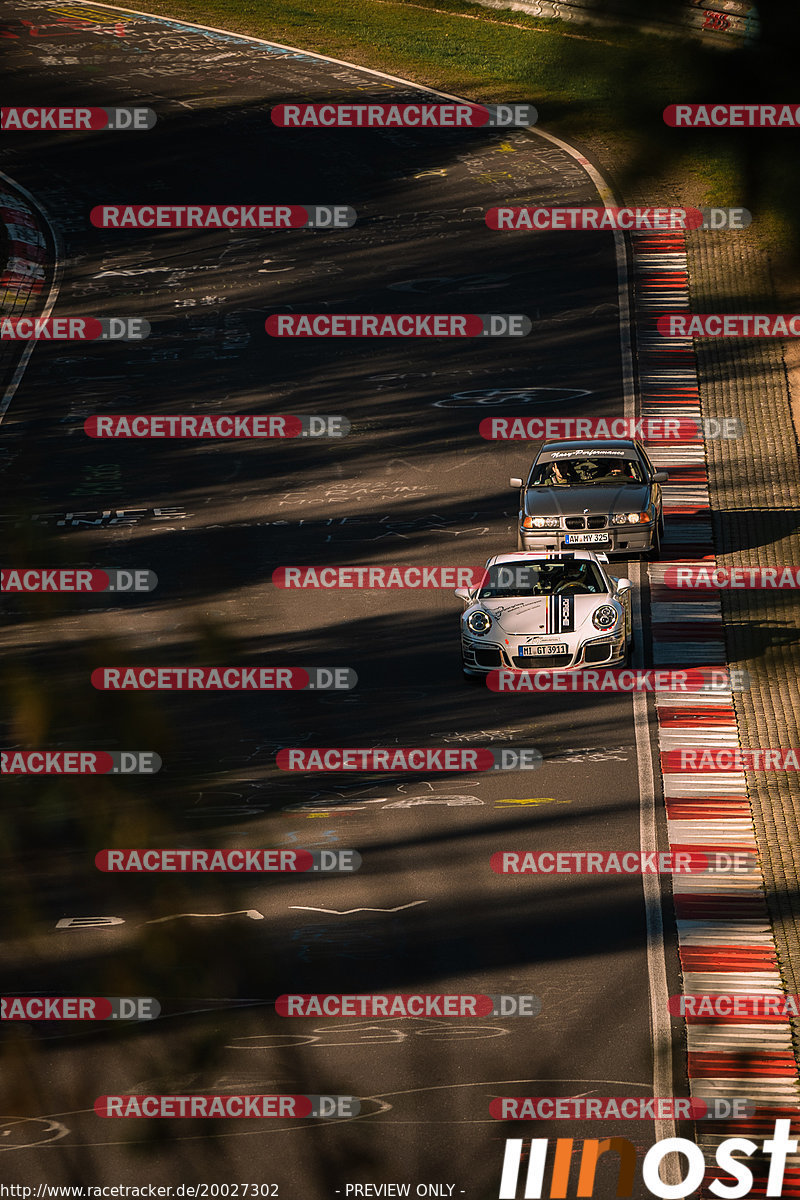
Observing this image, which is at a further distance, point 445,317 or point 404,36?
point 404,36

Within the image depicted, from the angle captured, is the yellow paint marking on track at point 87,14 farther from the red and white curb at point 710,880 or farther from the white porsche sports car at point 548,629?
the white porsche sports car at point 548,629

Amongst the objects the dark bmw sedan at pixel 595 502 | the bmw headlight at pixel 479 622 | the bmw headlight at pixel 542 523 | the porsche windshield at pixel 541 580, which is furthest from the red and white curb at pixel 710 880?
the bmw headlight at pixel 479 622

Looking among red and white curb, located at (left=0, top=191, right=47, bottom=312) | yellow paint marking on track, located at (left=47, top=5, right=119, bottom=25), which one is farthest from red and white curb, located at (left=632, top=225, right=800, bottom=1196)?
yellow paint marking on track, located at (left=47, top=5, right=119, bottom=25)

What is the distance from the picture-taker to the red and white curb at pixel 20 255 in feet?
102

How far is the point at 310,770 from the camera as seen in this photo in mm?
14820

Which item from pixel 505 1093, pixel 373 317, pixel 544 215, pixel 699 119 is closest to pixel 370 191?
pixel 544 215

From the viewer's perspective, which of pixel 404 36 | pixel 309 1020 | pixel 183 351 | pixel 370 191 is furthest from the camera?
pixel 404 36

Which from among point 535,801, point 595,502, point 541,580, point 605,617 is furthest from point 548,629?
point 595,502

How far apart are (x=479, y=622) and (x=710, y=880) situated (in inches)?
174

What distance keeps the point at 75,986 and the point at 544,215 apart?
83.4ft

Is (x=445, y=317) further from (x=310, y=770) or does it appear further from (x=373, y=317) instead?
(x=310, y=770)

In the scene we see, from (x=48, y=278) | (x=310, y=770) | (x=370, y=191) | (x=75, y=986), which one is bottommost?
(x=75, y=986)

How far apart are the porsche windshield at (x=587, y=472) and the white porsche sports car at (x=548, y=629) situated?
3276 mm

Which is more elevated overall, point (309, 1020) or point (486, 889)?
point (486, 889)
